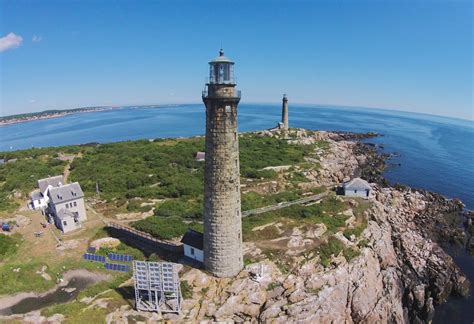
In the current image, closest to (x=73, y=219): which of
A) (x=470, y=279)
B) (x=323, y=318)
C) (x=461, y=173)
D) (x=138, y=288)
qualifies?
(x=138, y=288)

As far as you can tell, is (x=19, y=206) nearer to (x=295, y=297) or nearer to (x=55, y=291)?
(x=55, y=291)

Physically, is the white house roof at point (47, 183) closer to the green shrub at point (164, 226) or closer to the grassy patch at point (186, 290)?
the green shrub at point (164, 226)

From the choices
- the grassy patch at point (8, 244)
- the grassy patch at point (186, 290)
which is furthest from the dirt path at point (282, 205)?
the grassy patch at point (8, 244)

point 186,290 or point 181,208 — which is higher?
point 181,208

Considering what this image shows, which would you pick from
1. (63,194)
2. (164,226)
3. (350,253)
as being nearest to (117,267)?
(164,226)

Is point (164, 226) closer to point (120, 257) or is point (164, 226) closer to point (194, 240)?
point (120, 257)
